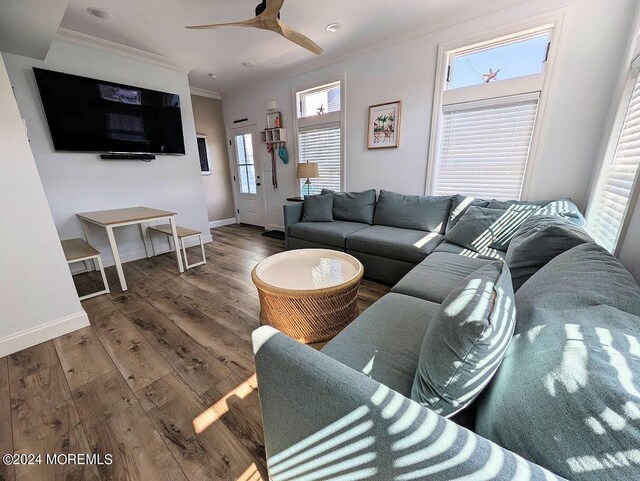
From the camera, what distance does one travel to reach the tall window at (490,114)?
2400 millimetres

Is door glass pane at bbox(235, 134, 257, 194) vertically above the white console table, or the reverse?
door glass pane at bbox(235, 134, 257, 194)

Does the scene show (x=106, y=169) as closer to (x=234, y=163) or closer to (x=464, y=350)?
(x=234, y=163)

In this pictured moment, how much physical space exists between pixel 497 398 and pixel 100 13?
3950mm

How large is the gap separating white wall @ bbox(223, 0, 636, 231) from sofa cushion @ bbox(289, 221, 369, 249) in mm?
826

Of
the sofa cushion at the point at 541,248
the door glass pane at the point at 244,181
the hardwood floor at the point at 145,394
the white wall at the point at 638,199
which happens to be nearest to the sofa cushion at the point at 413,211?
the hardwood floor at the point at 145,394

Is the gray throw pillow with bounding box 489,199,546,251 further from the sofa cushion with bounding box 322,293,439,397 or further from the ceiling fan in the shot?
the ceiling fan

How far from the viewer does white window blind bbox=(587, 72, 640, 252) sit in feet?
4.91

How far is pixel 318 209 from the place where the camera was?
341 centimetres


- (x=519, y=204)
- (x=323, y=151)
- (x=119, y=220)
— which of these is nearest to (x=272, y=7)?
(x=323, y=151)

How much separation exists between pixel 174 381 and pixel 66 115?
3.22m

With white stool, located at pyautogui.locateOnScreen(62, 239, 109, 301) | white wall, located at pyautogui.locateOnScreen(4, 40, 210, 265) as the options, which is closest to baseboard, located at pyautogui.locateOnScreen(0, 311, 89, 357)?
white stool, located at pyautogui.locateOnScreen(62, 239, 109, 301)

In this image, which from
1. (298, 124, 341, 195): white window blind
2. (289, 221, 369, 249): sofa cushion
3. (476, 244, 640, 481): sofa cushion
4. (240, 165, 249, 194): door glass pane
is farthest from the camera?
(240, 165, 249, 194): door glass pane

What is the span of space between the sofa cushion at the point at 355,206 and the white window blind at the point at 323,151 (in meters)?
0.66

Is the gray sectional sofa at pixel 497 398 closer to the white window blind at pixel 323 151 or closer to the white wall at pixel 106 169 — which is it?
the white window blind at pixel 323 151
